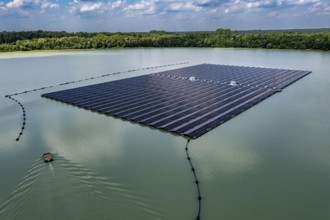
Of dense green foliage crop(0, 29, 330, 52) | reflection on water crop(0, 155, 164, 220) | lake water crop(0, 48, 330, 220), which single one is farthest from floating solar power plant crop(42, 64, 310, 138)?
dense green foliage crop(0, 29, 330, 52)

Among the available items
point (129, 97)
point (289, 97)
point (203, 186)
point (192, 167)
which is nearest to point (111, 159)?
point (192, 167)

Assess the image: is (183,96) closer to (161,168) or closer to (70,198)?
(161,168)

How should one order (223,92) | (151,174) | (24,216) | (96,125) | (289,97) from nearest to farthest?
(24,216) → (151,174) → (96,125) → (289,97) → (223,92)

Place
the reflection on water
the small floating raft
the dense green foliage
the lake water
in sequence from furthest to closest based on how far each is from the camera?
1. the dense green foliage
2. the small floating raft
3. the lake water
4. the reflection on water

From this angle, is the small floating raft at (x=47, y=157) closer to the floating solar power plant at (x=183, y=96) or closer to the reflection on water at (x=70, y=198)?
the reflection on water at (x=70, y=198)

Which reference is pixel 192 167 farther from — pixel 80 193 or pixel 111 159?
pixel 80 193

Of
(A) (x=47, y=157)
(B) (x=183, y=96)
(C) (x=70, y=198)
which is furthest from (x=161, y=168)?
(B) (x=183, y=96)

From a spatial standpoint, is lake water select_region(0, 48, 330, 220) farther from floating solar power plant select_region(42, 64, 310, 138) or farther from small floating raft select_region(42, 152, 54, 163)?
floating solar power plant select_region(42, 64, 310, 138)
